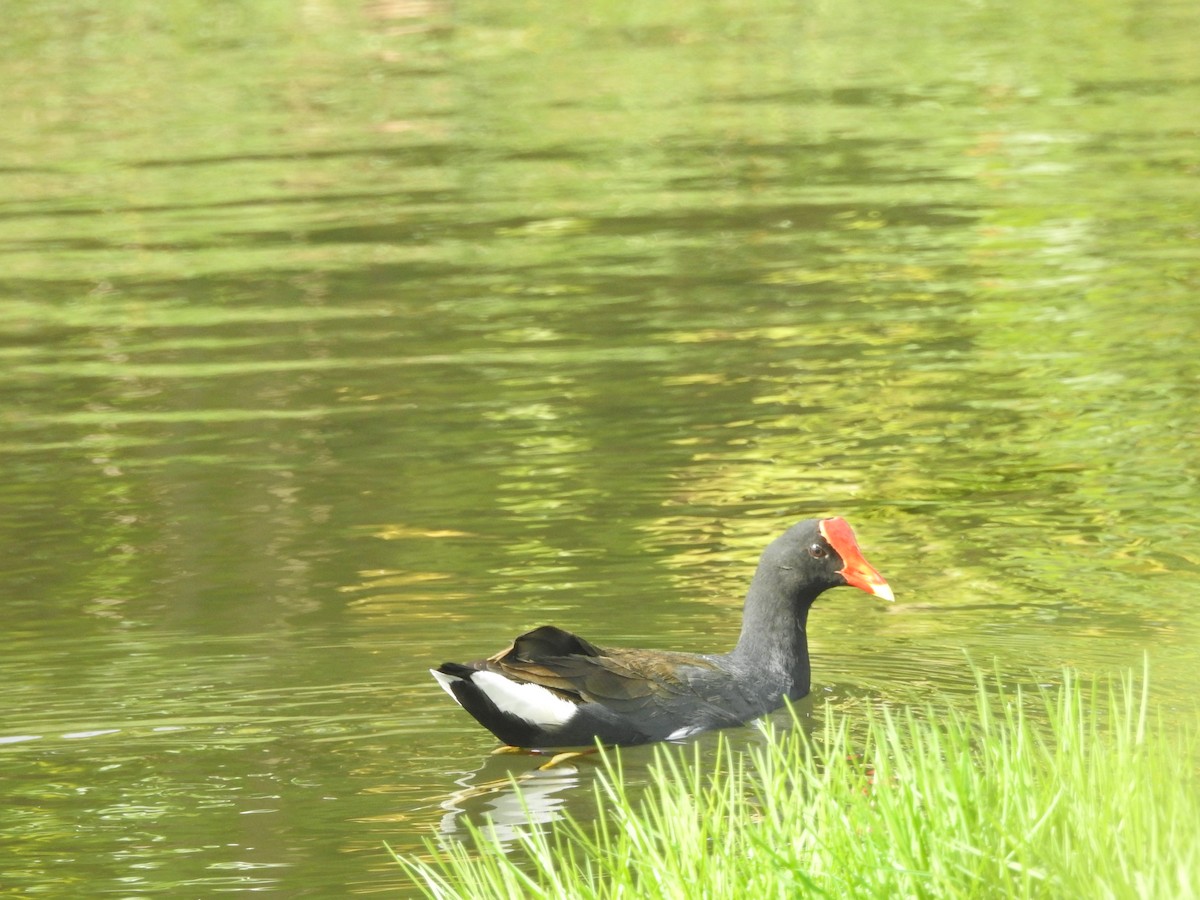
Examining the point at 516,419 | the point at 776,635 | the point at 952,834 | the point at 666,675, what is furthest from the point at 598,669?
the point at 516,419

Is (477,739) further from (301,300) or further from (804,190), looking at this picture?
(804,190)

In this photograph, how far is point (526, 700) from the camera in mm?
7914

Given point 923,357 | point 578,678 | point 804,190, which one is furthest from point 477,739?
point 804,190

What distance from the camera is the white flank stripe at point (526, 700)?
307 inches

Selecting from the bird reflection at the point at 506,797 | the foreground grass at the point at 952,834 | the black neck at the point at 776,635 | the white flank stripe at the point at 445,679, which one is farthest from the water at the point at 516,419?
the foreground grass at the point at 952,834

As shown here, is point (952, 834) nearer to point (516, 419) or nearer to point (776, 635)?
point (776, 635)

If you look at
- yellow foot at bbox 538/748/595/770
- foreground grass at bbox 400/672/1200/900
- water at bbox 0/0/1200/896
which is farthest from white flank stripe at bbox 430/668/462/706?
foreground grass at bbox 400/672/1200/900

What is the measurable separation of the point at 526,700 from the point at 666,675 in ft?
2.02

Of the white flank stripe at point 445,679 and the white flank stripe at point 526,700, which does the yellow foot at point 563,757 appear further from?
the white flank stripe at point 445,679

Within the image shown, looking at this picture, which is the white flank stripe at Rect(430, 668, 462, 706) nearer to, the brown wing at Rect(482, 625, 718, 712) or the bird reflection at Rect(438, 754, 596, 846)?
the brown wing at Rect(482, 625, 718, 712)

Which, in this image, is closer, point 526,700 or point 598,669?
point 526,700

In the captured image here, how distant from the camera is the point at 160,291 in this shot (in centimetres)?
1844

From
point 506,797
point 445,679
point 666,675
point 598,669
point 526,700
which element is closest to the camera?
point 506,797

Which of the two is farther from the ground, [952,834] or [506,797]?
[952,834]
